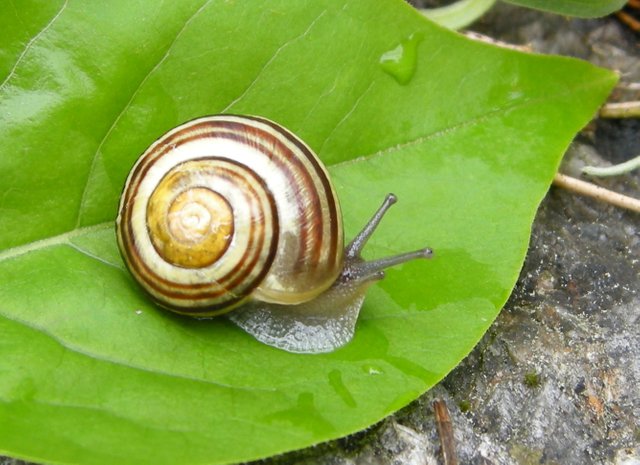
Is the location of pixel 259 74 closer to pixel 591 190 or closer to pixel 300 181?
pixel 300 181

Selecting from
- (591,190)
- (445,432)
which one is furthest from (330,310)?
(591,190)

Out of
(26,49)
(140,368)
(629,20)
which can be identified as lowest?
(140,368)

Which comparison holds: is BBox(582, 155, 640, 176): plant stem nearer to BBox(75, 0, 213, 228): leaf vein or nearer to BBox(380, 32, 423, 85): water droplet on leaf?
BBox(380, 32, 423, 85): water droplet on leaf

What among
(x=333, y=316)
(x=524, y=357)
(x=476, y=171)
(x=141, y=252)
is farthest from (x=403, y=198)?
(x=141, y=252)

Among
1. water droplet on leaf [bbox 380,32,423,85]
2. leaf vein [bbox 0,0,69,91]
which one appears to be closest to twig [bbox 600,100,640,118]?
water droplet on leaf [bbox 380,32,423,85]

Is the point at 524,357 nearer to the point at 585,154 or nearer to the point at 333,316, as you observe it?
the point at 333,316

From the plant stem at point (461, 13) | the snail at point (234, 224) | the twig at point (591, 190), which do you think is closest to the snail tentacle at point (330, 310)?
the snail at point (234, 224)

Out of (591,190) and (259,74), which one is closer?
(259,74)

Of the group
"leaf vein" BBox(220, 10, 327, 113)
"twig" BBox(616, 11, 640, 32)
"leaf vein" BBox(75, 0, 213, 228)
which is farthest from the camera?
"twig" BBox(616, 11, 640, 32)
